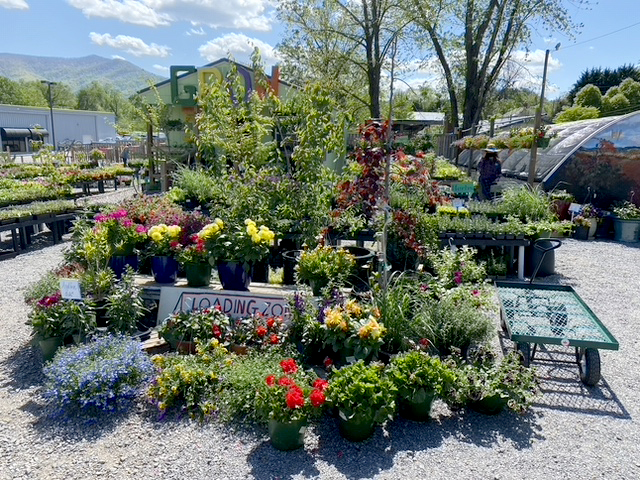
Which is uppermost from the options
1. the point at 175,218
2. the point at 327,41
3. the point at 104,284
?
the point at 327,41

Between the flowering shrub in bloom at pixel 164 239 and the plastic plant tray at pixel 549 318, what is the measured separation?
293 centimetres

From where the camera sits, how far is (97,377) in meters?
3.05

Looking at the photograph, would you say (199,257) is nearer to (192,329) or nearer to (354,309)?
(192,329)

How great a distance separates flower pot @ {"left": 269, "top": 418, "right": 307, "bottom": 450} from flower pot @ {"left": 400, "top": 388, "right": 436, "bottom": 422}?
68 centimetres

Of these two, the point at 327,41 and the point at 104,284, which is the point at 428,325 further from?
the point at 327,41

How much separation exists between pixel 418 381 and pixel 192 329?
1783mm

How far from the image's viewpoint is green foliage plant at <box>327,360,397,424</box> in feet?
8.79

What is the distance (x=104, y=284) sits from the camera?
3871 millimetres

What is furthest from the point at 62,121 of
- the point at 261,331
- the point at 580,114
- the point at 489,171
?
the point at 261,331

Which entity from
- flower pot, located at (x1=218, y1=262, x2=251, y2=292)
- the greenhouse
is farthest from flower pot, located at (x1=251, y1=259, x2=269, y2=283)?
the greenhouse

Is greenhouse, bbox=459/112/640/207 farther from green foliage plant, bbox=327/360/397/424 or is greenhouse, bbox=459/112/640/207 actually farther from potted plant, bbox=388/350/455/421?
green foliage plant, bbox=327/360/397/424

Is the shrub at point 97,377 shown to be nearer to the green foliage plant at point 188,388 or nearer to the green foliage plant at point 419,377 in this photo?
the green foliage plant at point 188,388

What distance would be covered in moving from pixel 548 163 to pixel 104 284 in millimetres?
9848

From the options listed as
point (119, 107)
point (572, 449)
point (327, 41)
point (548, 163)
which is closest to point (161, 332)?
point (572, 449)
